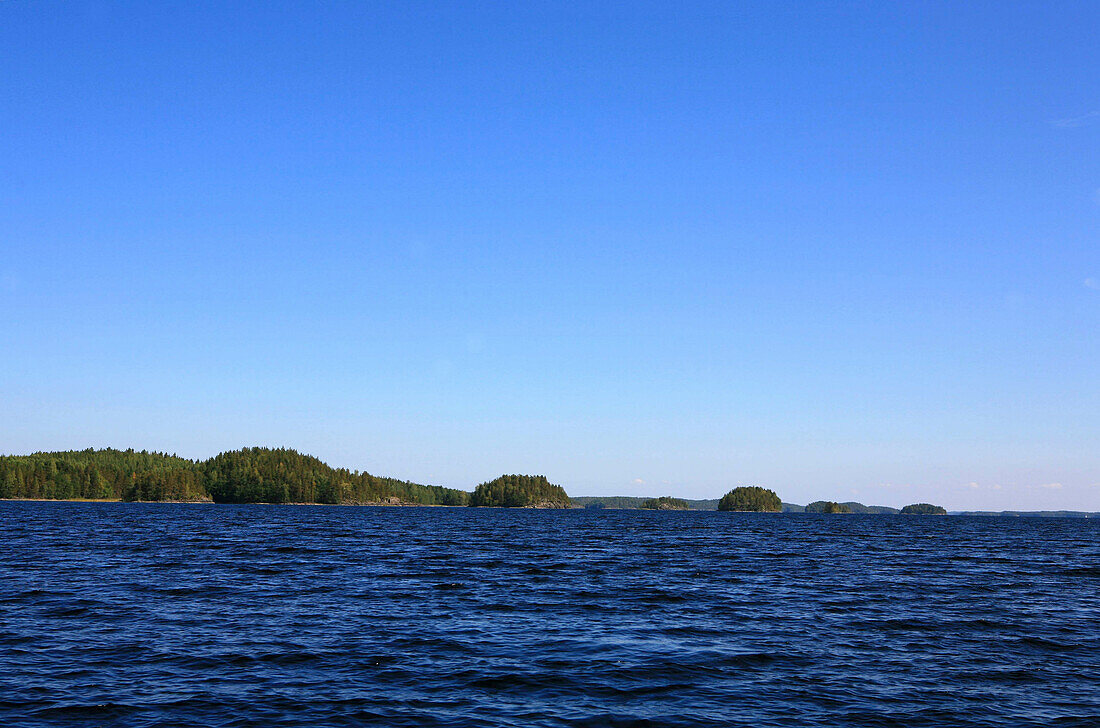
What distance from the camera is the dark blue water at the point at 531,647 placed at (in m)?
19.4

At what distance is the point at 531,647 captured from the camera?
1051 inches

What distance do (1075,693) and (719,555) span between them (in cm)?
4953

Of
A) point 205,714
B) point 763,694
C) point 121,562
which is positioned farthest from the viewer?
point 121,562

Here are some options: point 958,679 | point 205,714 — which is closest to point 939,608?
point 958,679

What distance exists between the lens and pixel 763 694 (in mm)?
21359

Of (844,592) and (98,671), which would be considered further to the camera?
(844,592)

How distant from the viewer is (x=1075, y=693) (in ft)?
71.8

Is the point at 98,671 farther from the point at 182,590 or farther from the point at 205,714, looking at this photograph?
the point at 182,590

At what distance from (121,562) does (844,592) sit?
45.2 metres

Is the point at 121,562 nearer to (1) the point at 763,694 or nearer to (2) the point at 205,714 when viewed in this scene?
(2) the point at 205,714

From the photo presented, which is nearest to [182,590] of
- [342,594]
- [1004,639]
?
[342,594]

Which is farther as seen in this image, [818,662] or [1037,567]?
[1037,567]

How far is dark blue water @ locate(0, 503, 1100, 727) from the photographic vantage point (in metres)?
19.4

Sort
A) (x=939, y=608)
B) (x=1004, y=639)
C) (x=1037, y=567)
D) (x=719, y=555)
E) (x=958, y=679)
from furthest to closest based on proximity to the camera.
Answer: (x=719, y=555) → (x=1037, y=567) → (x=939, y=608) → (x=1004, y=639) → (x=958, y=679)
